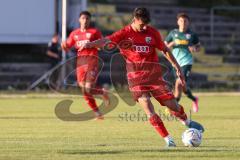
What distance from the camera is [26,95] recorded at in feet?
90.4

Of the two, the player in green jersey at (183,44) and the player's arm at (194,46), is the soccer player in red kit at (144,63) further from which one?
the player in green jersey at (183,44)

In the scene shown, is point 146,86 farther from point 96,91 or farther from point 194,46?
point 194,46

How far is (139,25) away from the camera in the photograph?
41.4 ft

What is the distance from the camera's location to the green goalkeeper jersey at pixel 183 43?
68.3 ft

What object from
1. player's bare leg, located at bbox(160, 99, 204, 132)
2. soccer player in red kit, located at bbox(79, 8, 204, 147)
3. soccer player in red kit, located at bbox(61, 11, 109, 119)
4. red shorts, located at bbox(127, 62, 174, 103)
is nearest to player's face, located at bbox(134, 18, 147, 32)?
soccer player in red kit, located at bbox(79, 8, 204, 147)

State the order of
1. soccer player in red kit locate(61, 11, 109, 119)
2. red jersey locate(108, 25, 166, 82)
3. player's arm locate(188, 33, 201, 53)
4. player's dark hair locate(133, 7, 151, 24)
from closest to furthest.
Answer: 1. player's dark hair locate(133, 7, 151, 24)
2. red jersey locate(108, 25, 166, 82)
3. soccer player in red kit locate(61, 11, 109, 119)
4. player's arm locate(188, 33, 201, 53)

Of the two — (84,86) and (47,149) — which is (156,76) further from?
(84,86)

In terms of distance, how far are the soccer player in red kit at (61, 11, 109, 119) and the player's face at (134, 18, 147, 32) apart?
18.9 ft

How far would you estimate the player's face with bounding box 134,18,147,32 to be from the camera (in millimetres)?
12503

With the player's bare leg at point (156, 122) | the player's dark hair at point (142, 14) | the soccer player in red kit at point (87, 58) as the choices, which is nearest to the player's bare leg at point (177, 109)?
the player's bare leg at point (156, 122)

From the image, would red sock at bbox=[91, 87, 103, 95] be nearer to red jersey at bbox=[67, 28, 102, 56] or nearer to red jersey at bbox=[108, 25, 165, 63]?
red jersey at bbox=[67, 28, 102, 56]

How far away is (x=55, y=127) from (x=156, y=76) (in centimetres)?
341

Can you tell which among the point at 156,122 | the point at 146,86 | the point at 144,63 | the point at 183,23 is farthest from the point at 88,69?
the point at 156,122

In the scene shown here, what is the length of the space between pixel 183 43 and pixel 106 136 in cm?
712
